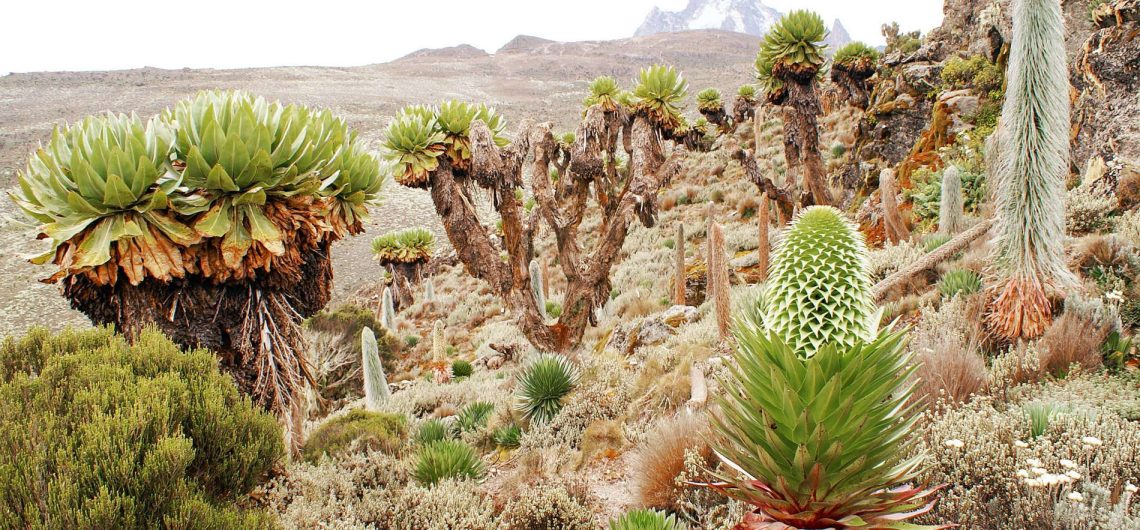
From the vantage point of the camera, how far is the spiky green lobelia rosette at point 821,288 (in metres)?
1.63

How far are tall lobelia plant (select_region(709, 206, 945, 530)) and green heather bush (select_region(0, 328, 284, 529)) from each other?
2.47m

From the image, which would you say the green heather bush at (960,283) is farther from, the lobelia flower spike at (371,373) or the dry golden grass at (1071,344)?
the lobelia flower spike at (371,373)

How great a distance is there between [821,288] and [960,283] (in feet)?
16.9

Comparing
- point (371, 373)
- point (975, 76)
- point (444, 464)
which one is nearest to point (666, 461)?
point (444, 464)

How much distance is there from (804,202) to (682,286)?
322cm

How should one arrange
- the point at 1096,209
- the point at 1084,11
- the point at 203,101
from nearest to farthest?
the point at 203,101 < the point at 1096,209 < the point at 1084,11

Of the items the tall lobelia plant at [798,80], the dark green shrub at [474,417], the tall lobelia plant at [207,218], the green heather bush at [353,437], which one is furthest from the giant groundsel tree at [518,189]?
the tall lobelia plant at [798,80]

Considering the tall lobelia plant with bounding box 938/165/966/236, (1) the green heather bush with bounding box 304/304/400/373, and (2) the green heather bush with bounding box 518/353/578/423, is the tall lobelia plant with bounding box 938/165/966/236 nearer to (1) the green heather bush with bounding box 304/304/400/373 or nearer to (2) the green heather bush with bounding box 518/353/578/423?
(2) the green heather bush with bounding box 518/353/578/423

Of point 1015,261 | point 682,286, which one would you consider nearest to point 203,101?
point 1015,261

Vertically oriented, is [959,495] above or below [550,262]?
above

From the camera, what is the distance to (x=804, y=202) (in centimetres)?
1127

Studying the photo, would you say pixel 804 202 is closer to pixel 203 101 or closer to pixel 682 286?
pixel 682 286

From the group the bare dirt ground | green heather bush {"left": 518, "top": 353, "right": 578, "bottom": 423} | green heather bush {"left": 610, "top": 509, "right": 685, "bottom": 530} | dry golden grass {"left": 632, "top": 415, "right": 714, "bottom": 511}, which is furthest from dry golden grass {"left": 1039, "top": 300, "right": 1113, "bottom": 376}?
the bare dirt ground

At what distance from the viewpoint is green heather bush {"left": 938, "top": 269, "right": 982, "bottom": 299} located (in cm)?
553
